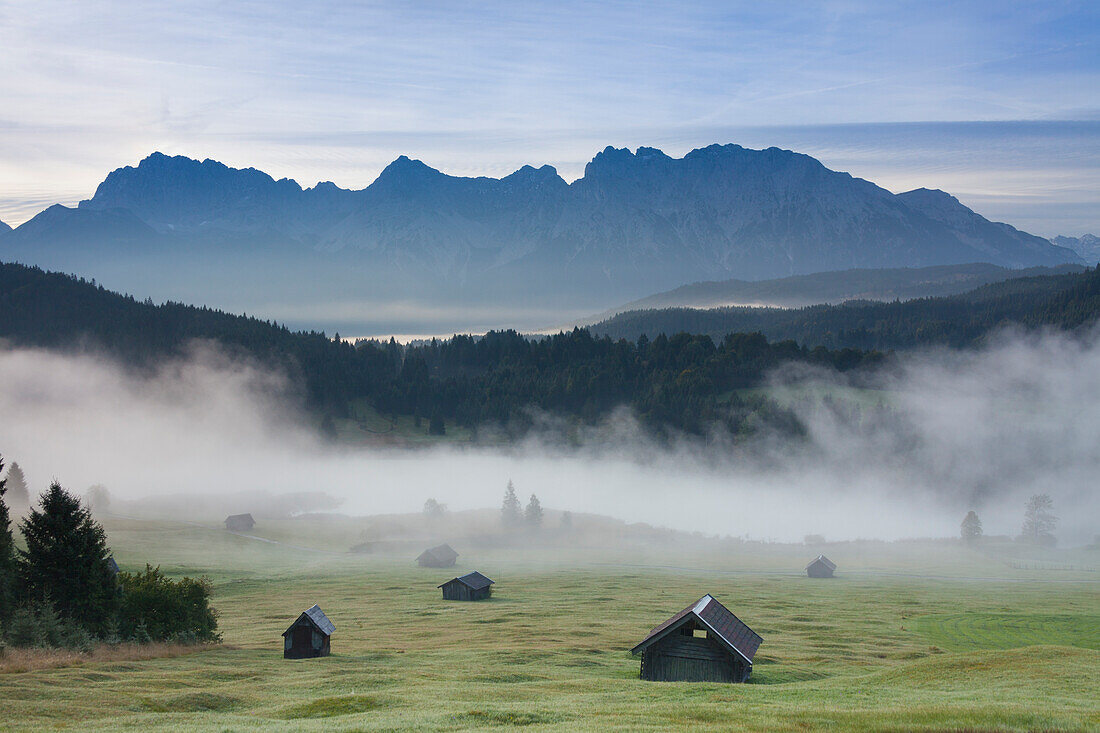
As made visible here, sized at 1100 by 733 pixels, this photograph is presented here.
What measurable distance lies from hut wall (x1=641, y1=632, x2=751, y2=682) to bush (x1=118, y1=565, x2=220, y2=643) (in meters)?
33.9

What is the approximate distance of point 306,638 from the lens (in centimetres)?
5888

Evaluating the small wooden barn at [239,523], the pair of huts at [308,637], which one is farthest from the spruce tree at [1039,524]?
the pair of huts at [308,637]

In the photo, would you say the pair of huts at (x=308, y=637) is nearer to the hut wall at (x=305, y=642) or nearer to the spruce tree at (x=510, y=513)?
the hut wall at (x=305, y=642)

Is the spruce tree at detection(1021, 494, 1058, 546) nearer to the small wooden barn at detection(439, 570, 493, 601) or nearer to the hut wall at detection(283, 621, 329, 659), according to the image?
the small wooden barn at detection(439, 570, 493, 601)

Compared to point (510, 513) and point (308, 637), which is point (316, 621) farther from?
point (510, 513)

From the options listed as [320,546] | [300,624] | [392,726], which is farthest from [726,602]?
[320,546]

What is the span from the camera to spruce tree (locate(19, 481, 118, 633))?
5712 cm

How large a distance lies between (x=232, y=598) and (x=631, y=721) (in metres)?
73.5

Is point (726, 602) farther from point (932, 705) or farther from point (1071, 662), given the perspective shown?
point (932, 705)

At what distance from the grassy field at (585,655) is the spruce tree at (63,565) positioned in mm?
8392

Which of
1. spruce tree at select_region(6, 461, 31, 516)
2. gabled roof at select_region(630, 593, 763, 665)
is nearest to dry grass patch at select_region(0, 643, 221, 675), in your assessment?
gabled roof at select_region(630, 593, 763, 665)

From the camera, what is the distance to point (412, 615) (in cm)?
8319

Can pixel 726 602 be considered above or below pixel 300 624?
below

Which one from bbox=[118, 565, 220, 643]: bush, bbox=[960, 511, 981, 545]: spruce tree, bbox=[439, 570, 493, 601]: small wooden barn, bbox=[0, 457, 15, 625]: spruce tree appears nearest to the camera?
bbox=[0, 457, 15, 625]: spruce tree
